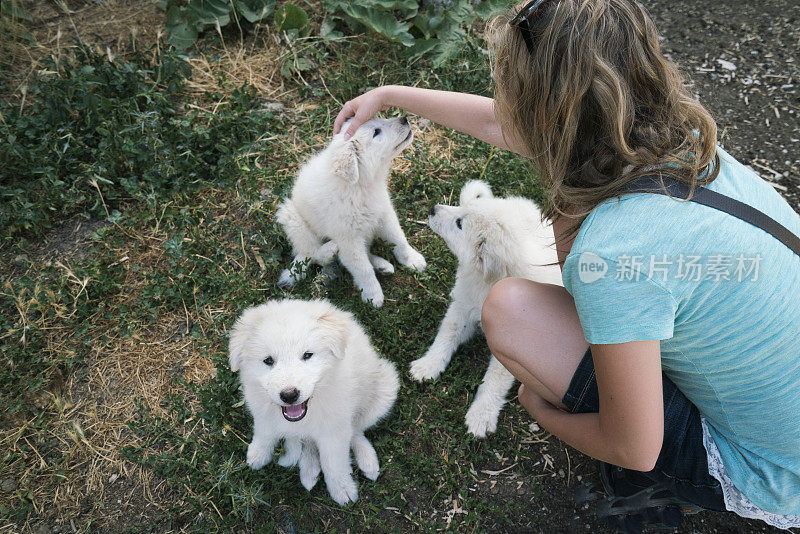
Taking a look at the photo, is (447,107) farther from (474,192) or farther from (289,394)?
(289,394)

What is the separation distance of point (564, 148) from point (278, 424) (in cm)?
157

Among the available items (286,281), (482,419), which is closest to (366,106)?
(286,281)

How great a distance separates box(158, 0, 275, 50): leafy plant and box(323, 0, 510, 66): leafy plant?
0.73 metres

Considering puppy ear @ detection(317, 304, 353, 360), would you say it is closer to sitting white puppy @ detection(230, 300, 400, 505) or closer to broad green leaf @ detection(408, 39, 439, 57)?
sitting white puppy @ detection(230, 300, 400, 505)

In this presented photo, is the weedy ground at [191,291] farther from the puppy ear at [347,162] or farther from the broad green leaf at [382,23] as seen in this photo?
the puppy ear at [347,162]

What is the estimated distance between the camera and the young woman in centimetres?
135

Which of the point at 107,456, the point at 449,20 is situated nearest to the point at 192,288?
the point at 107,456

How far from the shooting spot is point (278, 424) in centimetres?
219

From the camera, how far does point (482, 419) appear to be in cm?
246

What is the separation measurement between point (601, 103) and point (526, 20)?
309mm

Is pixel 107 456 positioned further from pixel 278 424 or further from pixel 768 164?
pixel 768 164

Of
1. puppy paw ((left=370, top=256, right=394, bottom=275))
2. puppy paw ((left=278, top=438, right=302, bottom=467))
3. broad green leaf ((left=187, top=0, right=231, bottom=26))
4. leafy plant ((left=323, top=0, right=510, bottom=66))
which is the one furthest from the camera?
broad green leaf ((left=187, top=0, right=231, bottom=26))

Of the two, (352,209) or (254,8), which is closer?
(352,209)

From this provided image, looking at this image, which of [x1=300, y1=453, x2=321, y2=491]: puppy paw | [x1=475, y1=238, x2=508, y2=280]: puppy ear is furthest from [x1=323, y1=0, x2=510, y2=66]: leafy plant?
[x1=300, y1=453, x2=321, y2=491]: puppy paw
